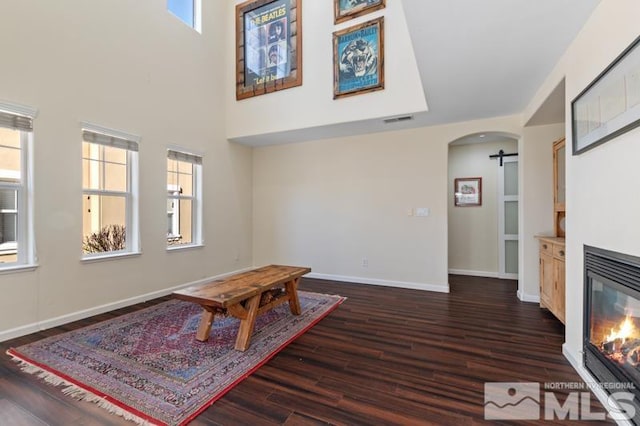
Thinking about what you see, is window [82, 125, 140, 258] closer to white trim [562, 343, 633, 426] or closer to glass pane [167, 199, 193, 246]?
glass pane [167, 199, 193, 246]

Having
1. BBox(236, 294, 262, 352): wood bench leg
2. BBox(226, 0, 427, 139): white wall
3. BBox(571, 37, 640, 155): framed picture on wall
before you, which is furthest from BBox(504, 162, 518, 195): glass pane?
BBox(236, 294, 262, 352): wood bench leg

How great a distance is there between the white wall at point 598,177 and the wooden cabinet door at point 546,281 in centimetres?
96

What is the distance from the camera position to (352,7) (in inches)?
165

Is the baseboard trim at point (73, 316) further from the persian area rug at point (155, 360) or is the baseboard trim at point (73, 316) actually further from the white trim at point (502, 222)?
the white trim at point (502, 222)

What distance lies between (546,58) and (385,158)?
2.47 metres

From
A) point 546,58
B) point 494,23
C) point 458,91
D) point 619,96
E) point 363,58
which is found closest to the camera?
point 619,96

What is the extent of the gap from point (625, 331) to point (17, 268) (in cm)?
474

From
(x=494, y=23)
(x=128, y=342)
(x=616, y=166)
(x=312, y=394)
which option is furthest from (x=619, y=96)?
(x=128, y=342)

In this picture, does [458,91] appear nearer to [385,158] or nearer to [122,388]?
[385,158]

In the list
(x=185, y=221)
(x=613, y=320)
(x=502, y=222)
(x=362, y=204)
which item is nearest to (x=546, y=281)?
(x=613, y=320)

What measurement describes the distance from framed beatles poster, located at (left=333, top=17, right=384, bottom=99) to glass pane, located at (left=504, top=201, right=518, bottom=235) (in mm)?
3241

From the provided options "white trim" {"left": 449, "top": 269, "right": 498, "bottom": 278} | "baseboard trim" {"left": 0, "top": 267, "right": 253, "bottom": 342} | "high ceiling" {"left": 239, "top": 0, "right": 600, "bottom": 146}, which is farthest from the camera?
"white trim" {"left": 449, "top": 269, "right": 498, "bottom": 278}

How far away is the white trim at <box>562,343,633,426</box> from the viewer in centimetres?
170

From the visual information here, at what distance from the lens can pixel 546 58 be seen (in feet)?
8.20
